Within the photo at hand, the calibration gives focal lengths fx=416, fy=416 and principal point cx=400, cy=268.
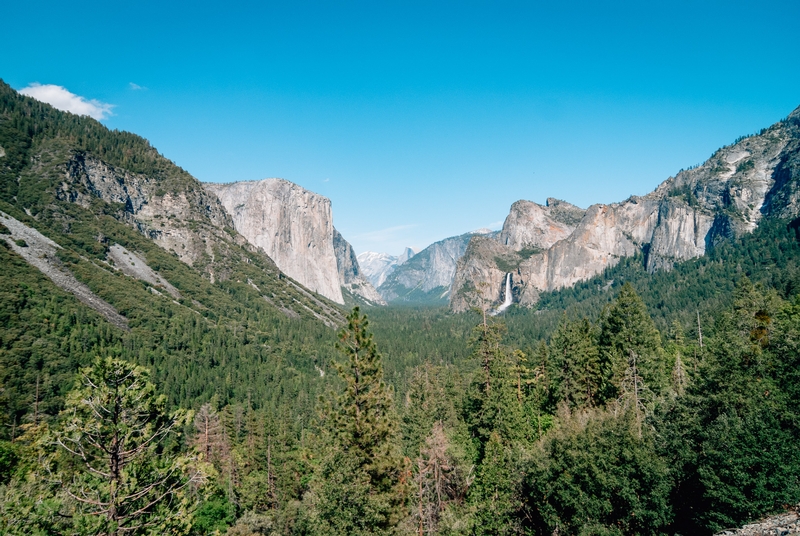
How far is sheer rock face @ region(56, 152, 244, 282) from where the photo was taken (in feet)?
519

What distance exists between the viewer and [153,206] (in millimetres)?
183250

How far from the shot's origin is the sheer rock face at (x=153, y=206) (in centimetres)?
15825

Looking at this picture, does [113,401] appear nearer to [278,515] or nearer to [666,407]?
[666,407]

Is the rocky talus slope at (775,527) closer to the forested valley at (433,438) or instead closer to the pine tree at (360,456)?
the forested valley at (433,438)

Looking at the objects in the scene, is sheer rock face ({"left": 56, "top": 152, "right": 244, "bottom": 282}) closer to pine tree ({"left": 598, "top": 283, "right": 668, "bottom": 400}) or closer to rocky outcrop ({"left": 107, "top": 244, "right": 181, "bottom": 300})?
rocky outcrop ({"left": 107, "top": 244, "right": 181, "bottom": 300})

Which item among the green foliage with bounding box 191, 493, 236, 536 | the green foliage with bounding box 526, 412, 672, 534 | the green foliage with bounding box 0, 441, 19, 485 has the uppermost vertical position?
the green foliage with bounding box 526, 412, 672, 534

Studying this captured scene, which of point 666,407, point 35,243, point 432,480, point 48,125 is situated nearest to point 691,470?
point 666,407

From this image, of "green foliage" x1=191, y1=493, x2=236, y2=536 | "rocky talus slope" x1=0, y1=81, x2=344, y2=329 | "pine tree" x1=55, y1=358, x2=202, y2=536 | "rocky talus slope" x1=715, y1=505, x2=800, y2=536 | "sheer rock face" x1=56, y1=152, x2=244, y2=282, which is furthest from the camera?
"sheer rock face" x1=56, y1=152, x2=244, y2=282

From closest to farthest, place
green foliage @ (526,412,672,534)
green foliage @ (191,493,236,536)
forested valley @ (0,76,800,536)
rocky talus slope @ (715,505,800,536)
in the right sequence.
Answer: forested valley @ (0,76,800,536)
rocky talus slope @ (715,505,800,536)
green foliage @ (526,412,672,534)
green foliage @ (191,493,236,536)

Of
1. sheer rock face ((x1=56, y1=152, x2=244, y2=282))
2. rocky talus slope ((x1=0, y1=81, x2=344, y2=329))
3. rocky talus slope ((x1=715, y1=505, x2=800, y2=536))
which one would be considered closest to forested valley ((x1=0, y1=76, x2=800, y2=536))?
rocky talus slope ((x1=715, y1=505, x2=800, y2=536))

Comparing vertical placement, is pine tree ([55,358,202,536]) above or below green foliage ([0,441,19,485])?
above

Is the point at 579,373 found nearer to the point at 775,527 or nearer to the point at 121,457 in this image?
the point at 775,527

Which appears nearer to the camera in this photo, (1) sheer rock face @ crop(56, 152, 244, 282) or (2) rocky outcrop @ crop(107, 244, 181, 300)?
(2) rocky outcrop @ crop(107, 244, 181, 300)

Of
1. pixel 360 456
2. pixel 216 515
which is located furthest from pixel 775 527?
pixel 216 515
